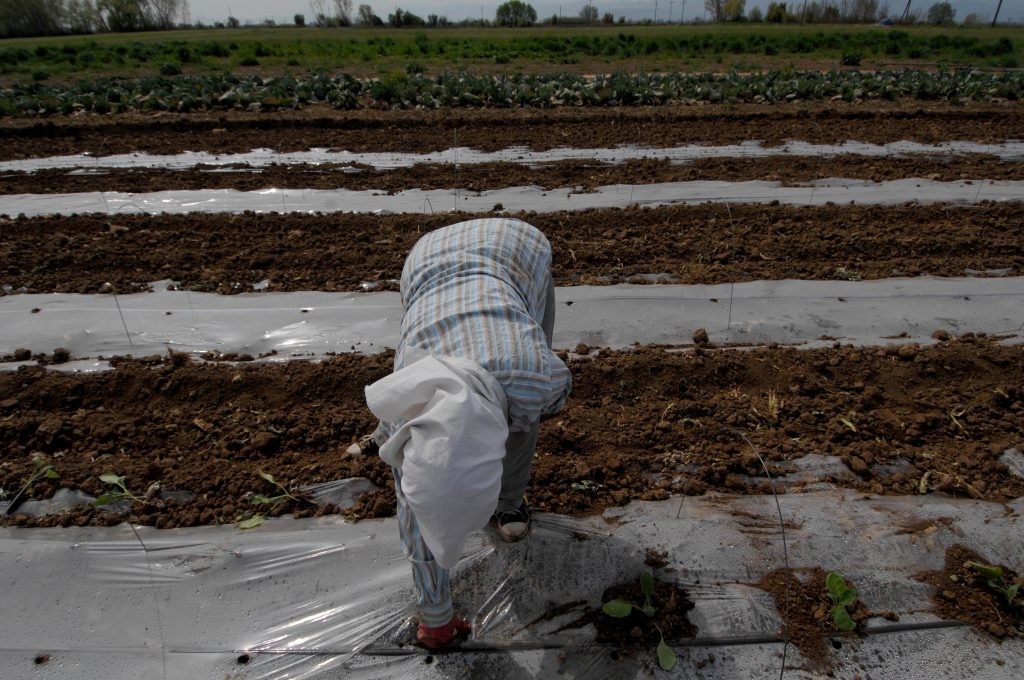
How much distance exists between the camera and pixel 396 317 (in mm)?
3961

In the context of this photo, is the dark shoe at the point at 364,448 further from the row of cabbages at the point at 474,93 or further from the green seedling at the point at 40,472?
the row of cabbages at the point at 474,93

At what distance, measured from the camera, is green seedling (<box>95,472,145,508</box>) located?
2553mm

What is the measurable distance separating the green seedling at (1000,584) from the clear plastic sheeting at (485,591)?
0.13 m

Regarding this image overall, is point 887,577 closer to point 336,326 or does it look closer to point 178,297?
point 336,326

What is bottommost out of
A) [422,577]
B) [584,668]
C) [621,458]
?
[584,668]

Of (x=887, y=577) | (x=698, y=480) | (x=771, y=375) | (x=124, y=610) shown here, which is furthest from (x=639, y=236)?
(x=124, y=610)

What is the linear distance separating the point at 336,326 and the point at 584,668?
9.05ft

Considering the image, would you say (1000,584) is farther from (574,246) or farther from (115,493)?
(115,493)

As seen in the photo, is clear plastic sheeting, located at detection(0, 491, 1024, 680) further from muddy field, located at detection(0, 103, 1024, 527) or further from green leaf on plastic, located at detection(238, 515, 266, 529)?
muddy field, located at detection(0, 103, 1024, 527)

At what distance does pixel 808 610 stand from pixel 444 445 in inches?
68.0

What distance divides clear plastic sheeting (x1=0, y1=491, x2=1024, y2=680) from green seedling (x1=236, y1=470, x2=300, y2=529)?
4cm

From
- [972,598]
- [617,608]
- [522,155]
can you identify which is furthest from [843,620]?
[522,155]

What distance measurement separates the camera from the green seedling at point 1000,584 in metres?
2.09

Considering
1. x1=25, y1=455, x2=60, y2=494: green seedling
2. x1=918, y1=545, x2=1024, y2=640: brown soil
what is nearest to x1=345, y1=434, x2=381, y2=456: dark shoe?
x1=25, y1=455, x2=60, y2=494: green seedling
